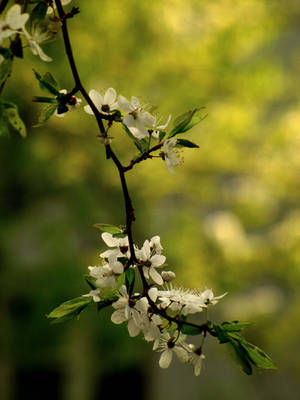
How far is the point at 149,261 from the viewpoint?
1.85 feet

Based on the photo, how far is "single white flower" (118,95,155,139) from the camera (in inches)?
20.9

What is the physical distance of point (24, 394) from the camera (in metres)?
4.06

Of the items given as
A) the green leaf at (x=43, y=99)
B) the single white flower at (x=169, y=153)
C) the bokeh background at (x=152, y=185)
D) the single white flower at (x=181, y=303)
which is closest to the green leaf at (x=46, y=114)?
the green leaf at (x=43, y=99)

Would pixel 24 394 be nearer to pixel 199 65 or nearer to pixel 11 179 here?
pixel 11 179

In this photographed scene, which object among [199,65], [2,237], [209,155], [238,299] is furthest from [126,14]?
[238,299]

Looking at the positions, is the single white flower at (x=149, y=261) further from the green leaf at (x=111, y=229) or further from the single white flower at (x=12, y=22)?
A: the single white flower at (x=12, y=22)

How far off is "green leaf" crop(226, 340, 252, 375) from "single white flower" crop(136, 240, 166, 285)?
102 millimetres

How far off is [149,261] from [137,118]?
0.16 m

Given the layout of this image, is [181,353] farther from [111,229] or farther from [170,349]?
[111,229]

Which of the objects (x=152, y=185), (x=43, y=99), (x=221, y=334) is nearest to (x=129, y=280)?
(x=221, y=334)

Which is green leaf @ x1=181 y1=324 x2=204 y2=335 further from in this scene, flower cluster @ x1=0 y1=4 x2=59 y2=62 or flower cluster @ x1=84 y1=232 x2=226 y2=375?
flower cluster @ x1=0 y1=4 x2=59 y2=62

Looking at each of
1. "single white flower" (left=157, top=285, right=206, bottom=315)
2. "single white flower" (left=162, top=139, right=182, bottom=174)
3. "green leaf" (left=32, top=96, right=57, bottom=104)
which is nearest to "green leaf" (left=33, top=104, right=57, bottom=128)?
"green leaf" (left=32, top=96, right=57, bottom=104)

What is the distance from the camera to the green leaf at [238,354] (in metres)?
0.53

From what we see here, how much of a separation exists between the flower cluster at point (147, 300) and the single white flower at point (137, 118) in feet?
0.41
